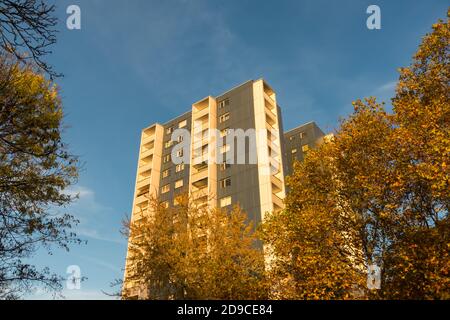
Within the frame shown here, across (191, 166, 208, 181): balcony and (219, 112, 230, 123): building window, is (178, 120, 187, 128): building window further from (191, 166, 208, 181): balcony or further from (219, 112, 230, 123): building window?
(191, 166, 208, 181): balcony

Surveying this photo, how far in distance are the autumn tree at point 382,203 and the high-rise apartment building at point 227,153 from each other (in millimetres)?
24822

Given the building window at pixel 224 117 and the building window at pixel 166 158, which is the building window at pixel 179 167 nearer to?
the building window at pixel 166 158

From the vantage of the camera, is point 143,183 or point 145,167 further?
point 145,167

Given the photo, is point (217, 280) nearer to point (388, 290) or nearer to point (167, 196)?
point (388, 290)

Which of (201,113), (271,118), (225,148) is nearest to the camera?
(225,148)

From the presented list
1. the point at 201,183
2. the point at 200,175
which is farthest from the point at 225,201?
the point at 200,175

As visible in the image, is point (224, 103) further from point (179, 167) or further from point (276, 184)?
point (276, 184)

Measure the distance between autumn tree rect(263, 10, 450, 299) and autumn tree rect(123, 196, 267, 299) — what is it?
3681 millimetres

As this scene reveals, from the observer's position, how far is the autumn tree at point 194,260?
20453 millimetres

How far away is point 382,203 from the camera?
610 inches

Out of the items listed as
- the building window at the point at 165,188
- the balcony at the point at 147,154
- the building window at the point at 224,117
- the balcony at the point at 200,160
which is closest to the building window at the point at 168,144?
the balcony at the point at 147,154

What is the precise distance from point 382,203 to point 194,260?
1189 cm

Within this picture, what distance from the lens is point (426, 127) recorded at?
1376 centimetres

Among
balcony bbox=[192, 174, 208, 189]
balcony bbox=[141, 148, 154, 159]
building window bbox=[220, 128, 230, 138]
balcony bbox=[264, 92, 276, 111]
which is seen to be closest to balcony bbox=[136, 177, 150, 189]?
balcony bbox=[141, 148, 154, 159]
